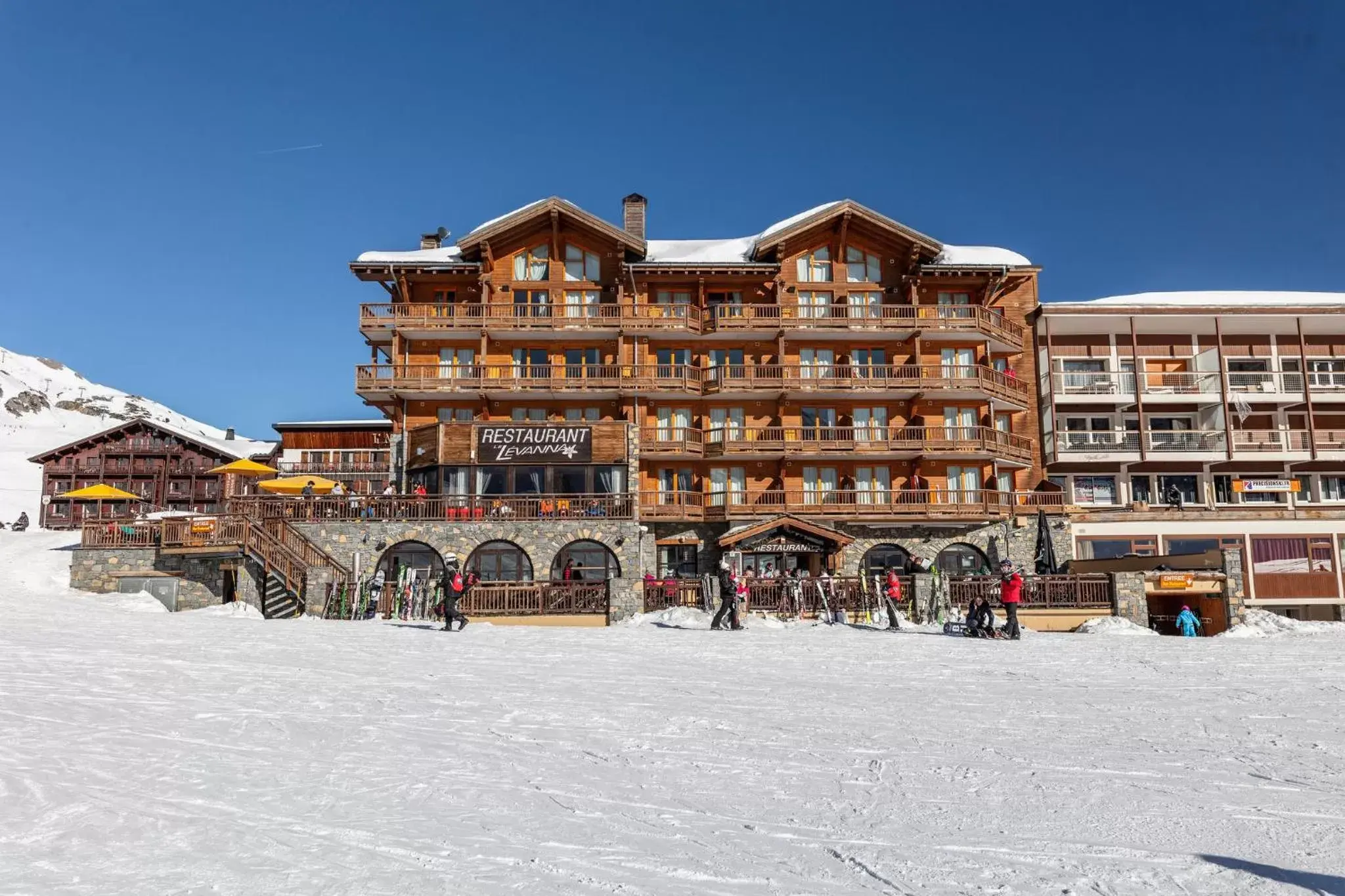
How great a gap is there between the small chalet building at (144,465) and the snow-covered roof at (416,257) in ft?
84.5

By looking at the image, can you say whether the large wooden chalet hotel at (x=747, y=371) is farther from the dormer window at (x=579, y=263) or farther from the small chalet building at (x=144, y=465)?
the small chalet building at (x=144, y=465)

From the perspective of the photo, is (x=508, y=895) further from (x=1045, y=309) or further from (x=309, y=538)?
Result: (x=1045, y=309)

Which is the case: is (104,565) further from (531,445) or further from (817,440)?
(817,440)

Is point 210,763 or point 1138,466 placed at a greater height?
point 1138,466

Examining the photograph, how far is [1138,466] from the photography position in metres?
39.4

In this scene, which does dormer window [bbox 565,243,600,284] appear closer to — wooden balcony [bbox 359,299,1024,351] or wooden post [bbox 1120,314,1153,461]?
wooden balcony [bbox 359,299,1024,351]

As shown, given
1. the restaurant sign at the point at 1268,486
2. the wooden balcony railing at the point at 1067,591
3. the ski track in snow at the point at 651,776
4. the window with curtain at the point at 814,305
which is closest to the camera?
the ski track in snow at the point at 651,776

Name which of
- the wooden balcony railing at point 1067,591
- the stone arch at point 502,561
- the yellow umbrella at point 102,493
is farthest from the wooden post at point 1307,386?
the yellow umbrella at point 102,493

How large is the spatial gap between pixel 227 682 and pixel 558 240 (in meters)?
27.3

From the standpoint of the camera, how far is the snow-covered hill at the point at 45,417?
7281cm

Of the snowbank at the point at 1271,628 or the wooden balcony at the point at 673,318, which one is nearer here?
the snowbank at the point at 1271,628

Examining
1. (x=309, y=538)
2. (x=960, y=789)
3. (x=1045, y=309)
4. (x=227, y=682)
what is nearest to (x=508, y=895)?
(x=960, y=789)

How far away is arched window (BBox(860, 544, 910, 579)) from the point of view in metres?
34.8

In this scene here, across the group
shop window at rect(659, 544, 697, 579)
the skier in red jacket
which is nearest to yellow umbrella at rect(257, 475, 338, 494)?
shop window at rect(659, 544, 697, 579)
